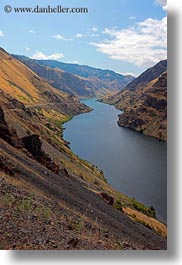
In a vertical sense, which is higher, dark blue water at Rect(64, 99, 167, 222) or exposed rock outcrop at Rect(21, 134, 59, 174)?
dark blue water at Rect(64, 99, 167, 222)

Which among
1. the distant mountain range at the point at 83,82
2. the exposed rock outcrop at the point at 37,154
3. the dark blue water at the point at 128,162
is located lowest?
the exposed rock outcrop at the point at 37,154

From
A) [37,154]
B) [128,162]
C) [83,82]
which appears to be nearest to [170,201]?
[37,154]

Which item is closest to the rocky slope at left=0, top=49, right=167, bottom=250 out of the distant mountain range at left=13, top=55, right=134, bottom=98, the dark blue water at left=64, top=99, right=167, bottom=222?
the dark blue water at left=64, top=99, right=167, bottom=222

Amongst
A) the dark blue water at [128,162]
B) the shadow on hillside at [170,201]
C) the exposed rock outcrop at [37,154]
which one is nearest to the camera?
the shadow on hillside at [170,201]

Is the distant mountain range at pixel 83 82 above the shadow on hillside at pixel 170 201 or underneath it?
above

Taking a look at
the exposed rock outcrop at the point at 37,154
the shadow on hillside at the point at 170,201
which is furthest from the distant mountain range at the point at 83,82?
the shadow on hillside at the point at 170,201

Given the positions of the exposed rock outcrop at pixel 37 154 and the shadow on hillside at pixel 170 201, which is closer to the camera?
the shadow on hillside at pixel 170 201

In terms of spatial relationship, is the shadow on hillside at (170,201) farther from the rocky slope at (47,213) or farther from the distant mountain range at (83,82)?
the distant mountain range at (83,82)

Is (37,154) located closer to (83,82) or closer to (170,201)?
(170,201)

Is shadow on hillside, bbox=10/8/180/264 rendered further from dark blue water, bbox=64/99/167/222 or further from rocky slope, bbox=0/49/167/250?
dark blue water, bbox=64/99/167/222
